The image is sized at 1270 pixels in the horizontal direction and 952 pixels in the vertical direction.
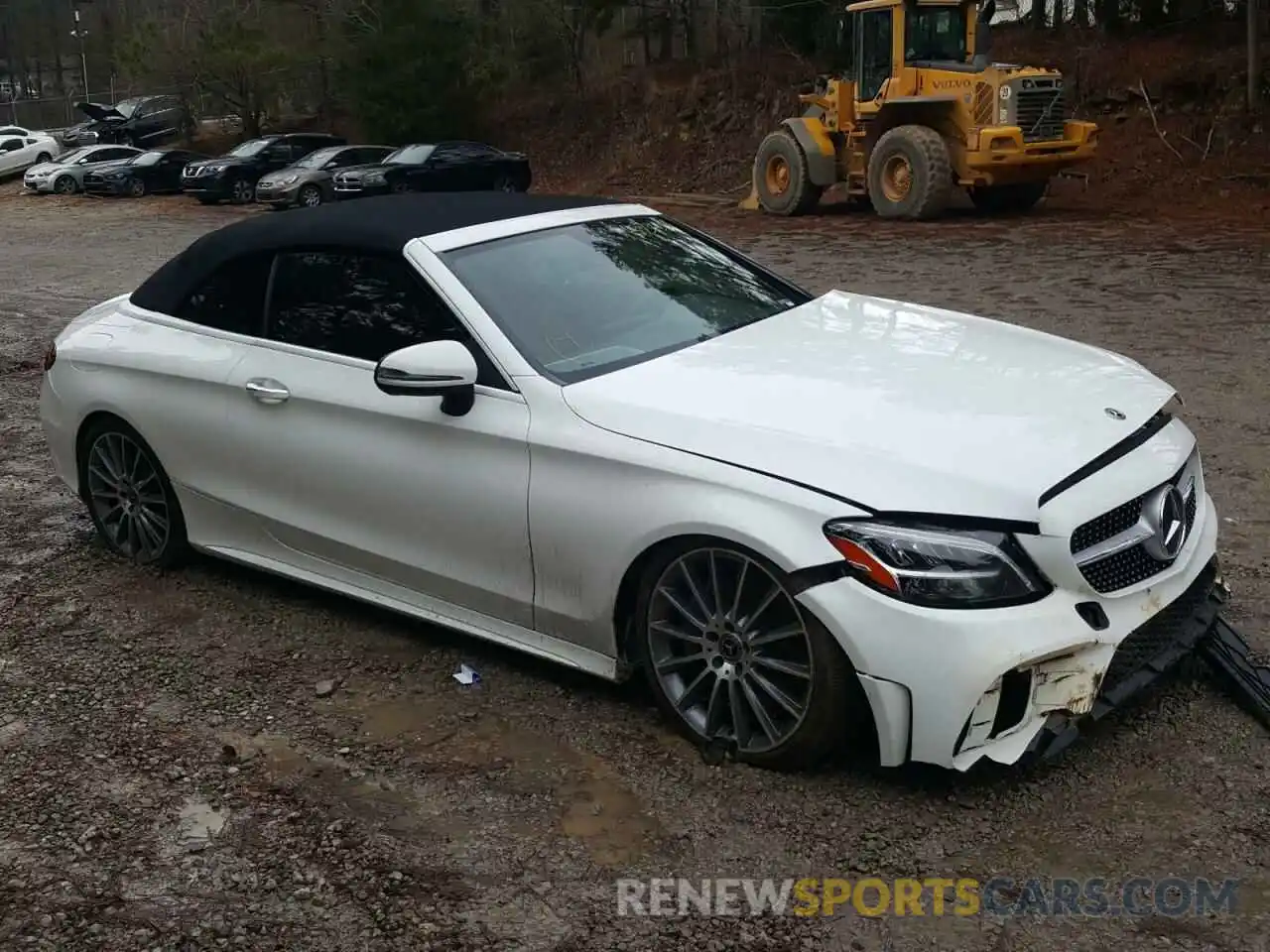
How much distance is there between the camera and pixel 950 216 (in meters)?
20.0

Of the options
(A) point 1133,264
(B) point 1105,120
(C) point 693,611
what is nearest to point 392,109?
(B) point 1105,120

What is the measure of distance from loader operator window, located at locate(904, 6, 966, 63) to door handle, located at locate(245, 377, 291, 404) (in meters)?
15.9

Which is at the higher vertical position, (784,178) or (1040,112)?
(1040,112)

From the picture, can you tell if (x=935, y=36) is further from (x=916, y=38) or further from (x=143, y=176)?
(x=143, y=176)

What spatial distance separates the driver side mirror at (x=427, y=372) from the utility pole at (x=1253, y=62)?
67.5 feet

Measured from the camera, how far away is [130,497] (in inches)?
223

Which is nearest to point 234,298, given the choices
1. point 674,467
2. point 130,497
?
point 130,497

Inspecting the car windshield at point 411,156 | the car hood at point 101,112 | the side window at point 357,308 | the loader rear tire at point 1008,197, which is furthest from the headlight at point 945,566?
the car hood at point 101,112

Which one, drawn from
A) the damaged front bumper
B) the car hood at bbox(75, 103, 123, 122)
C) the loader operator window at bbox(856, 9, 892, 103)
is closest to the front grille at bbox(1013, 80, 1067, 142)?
the loader operator window at bbox(856, 9, 892, 103)

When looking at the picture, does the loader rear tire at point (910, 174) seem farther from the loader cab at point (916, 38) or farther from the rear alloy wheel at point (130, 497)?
the rear alloy wheel at point (130, 497)

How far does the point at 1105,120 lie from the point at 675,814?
24.2 meters

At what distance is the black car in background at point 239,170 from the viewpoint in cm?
3022

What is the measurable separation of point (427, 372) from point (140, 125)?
4588 centimetres

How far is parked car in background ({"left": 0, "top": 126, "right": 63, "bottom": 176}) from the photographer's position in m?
42.3
